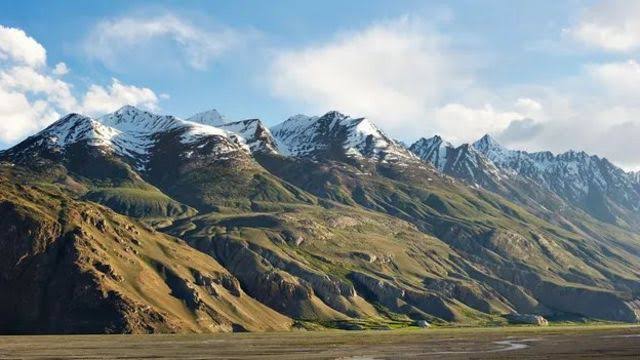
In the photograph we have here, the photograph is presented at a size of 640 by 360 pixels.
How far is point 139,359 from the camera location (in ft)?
454

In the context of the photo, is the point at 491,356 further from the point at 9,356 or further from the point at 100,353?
the point at 9,356

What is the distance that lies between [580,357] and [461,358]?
21031mm

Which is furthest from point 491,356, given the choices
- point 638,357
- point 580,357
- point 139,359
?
point 139,359

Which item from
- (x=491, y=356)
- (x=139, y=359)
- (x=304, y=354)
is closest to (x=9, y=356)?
(x=139, y=359)

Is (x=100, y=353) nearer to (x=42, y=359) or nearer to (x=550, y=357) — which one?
(x=42, y=359)

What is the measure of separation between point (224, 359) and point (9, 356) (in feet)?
139

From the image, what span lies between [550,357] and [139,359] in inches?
2974

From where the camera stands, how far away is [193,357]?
472ft

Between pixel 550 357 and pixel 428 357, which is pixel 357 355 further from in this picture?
pixel 550 357

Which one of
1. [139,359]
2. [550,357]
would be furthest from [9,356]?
[550,357]

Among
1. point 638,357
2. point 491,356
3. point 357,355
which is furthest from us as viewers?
point 357,355

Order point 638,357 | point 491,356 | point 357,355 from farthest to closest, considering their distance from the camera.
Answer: point 357,355 → point 491,356 → point 638,357

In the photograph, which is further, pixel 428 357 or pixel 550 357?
pixel 428 357

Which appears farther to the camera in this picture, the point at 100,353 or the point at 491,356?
the point at 100,353
